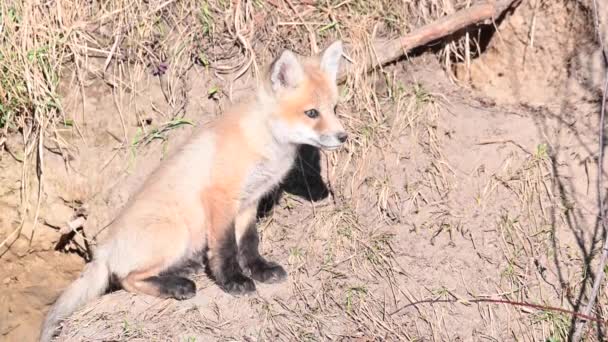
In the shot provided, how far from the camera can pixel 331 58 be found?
462 cm

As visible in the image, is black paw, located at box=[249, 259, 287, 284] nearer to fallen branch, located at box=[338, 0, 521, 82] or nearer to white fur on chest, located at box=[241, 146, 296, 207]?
white fur on chest, located at box=[241, 146, 296, 207]

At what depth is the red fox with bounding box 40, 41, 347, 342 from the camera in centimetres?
432

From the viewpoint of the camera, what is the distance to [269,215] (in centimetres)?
519

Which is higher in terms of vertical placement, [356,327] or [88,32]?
[88,32]

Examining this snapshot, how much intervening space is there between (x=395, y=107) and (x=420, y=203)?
0.75m

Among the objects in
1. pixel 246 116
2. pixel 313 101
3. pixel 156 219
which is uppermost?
pixel 313 101

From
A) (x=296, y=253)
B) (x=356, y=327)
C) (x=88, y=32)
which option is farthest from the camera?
(x=88, y=32)

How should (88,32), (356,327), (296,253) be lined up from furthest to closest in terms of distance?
(88,32), (296,253), (356,327)

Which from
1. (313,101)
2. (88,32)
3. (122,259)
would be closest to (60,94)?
(88,32)

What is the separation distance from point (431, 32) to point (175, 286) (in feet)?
8.26

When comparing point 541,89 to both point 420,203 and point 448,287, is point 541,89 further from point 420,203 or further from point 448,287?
point 448,287

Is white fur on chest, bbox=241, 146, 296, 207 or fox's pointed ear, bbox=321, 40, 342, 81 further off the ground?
fox's pointed ear, bbox=321, 40, 342, 81

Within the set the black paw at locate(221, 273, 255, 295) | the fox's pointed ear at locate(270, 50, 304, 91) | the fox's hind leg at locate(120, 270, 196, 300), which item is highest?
the fox's pointed ear at locate(270, 50, 304, 91)

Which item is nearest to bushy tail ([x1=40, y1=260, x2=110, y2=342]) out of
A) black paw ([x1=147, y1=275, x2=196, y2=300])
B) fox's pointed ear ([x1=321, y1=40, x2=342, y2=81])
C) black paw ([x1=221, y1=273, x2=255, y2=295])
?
black paw ([x1=147, y1=275, x2=196, y2=300])
